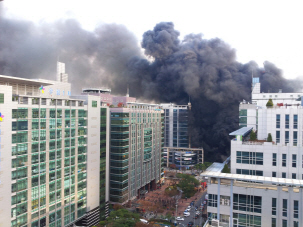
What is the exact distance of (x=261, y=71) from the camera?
10156 centimetres

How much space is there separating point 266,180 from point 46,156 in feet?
87.4

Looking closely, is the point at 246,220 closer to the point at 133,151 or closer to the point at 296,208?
the point at 296,208

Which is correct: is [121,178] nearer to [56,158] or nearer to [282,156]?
[56,158]

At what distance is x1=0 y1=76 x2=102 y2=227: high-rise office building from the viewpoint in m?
30.7

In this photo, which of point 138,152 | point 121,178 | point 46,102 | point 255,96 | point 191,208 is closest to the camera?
point 46,102

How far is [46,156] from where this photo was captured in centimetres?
3591

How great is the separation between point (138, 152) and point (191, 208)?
15.7 meters

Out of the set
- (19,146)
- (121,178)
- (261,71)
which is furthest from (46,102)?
(261,71)

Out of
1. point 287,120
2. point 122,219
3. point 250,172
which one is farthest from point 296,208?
point 122,219

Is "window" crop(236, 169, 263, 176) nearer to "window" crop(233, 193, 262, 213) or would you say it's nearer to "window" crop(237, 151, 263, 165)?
"window" crop(237, 151, 263, 165)

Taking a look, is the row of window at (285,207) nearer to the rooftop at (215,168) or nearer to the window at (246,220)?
the window at (246,220)

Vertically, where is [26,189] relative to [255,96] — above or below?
below

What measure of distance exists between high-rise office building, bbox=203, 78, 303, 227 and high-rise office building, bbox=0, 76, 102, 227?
20959 millimetres

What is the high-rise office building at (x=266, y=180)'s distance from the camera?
26278 millimetres
